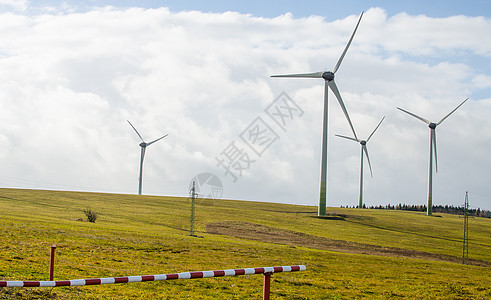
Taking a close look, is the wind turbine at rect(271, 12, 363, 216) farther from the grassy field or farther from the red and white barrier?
the red and white barrier

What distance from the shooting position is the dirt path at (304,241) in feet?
161

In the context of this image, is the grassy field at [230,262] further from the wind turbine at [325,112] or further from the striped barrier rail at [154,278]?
the wind turbine at [325,112]

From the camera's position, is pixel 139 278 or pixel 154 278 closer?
pixel 139 278

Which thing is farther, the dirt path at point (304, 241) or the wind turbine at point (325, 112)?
the wind turbine at point (325, 112)

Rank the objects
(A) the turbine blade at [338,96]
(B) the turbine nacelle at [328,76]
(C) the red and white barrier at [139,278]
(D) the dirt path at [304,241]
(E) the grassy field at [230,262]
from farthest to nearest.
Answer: (B) the turbine nacelle at [328,76] < (A) the turbine blade at [338,96] < (D) the dirt path at [304,241] < (E) the grassy field at [230,262] < (C) the red and white barrier at [139,278]

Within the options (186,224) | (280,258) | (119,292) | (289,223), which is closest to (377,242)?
(289,223)

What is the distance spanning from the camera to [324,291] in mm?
22031

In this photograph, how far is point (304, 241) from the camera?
5322 cm

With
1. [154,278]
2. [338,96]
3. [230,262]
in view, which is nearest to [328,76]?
[338,96]

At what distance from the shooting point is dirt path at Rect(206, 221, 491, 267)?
49.1 metres

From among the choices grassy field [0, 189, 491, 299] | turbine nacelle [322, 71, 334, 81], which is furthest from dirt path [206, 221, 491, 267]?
turbine nacelle [322, 71, 334, 81]

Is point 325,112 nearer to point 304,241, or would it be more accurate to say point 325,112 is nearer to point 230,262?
point 304,241

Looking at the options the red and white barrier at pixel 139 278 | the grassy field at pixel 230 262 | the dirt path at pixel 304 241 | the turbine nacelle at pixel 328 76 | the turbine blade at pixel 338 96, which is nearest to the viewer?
the red and white barrier at pixel 139 278

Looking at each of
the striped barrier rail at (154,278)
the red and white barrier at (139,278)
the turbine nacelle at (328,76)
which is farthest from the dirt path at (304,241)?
the red and white barrier at (139,278)
